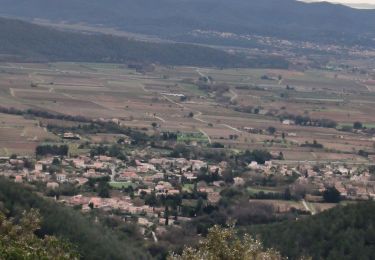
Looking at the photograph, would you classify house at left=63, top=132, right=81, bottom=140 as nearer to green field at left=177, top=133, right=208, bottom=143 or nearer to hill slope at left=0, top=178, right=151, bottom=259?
green field at left=177, top=133, right=208, bottom=143

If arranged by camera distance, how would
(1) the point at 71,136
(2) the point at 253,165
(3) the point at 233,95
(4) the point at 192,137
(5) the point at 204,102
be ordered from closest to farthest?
(2) the point at 253,165
(1) the point at 71,136
(4) the point at 192,137
(5) the point at 204,102
(3) the point at 233,95

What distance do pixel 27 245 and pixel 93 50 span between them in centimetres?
8868

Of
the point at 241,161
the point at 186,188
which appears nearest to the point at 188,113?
the point at 241,161

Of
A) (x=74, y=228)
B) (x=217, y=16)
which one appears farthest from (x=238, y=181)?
(x=217, y=16)

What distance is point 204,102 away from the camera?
233ft

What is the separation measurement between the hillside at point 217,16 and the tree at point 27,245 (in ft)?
400

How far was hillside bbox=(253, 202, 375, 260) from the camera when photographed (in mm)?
26781

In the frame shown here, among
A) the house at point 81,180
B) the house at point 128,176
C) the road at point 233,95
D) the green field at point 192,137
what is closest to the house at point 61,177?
the house at point 81,180

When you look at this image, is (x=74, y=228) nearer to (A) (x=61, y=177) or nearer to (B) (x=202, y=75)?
(A) (x=61, y=177)

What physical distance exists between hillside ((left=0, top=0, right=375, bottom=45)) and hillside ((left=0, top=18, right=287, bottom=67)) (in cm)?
3170

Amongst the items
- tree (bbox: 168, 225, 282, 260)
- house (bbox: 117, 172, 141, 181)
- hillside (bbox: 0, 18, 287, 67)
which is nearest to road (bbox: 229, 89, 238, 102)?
hillside (bbox: 0, 18, 287, 67)

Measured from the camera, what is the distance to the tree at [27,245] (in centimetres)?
1444

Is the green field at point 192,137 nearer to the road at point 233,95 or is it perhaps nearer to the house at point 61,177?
the house at point 61,177

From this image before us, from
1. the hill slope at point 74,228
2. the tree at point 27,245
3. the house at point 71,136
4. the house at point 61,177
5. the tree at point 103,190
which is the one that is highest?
the tree at point 27,245
